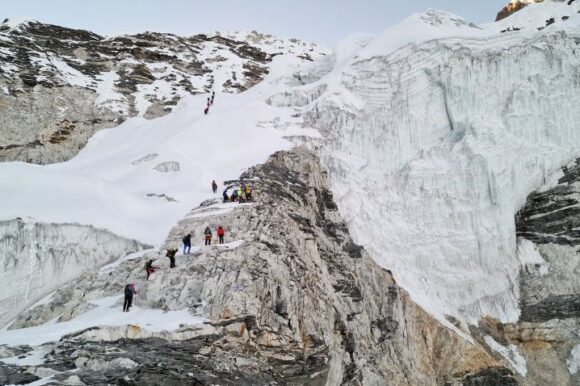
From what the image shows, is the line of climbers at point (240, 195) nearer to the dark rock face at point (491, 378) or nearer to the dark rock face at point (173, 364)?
the dark rock face at point (173, 364)

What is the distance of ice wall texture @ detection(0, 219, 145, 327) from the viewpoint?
18.1 m

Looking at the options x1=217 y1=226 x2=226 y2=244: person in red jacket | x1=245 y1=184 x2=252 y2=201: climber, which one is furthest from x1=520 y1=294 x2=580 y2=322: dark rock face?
x1=217 y1=226 x2=226 y2=244: person in red jacket

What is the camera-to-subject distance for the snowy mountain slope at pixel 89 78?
120ft

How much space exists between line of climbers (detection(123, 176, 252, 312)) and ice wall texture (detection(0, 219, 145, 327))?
8.53 feet

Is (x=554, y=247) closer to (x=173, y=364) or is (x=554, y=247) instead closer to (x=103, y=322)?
(x=173, y=364)

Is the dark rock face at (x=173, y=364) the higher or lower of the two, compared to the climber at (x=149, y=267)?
lower

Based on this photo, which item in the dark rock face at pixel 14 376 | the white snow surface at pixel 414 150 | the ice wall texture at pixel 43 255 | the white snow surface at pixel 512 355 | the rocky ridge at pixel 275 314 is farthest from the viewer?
the white snow surface at pixel 414 150

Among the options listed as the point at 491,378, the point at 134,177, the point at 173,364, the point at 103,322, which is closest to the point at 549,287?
the point at 491,378

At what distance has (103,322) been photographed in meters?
15.3

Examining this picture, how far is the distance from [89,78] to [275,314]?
34.7m

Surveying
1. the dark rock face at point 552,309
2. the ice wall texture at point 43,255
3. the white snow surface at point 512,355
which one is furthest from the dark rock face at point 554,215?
the ice wall texture at point 43,255

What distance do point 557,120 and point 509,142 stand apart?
4.17 meters

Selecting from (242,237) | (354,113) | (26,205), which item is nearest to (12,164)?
(26,205)

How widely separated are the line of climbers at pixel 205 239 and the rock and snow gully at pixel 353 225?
415mm
